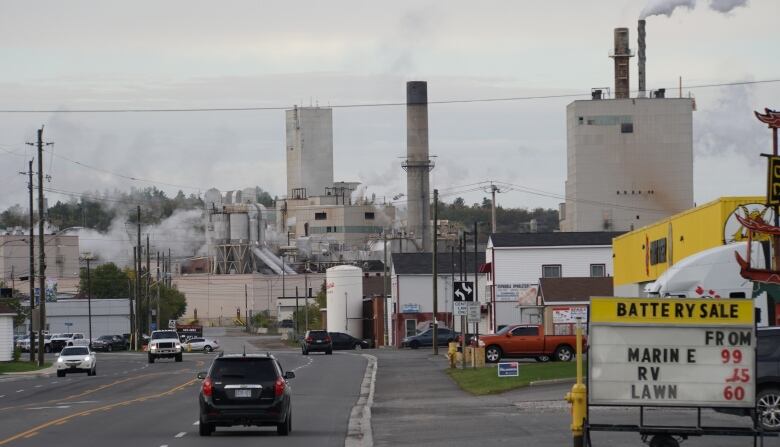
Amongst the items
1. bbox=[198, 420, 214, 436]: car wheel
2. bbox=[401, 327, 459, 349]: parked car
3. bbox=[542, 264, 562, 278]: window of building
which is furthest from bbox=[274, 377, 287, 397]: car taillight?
bbox=[401, 327, 459, 349]: parked car

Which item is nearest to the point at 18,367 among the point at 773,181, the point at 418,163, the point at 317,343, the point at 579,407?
the point at 317,343

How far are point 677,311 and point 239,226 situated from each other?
15744 cm

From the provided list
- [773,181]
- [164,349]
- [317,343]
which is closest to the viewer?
[773,181]

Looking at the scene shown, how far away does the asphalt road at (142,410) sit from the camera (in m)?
24.1

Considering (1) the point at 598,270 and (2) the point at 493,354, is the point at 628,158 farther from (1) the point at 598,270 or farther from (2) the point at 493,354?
(2) the point at 493,354

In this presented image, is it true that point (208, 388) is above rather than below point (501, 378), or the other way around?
above

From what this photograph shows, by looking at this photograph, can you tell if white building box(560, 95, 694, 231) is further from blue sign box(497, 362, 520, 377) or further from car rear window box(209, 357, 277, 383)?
car rear window box(209, 357, 277, 383)

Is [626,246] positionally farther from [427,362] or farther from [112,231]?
[112,231]

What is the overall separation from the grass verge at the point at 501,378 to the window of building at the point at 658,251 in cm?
472

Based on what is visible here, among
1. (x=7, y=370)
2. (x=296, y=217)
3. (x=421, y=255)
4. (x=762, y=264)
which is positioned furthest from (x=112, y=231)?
(x=762, y=264)

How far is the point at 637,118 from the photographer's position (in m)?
129

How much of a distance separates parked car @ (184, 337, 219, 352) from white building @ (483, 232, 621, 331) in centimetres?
2467

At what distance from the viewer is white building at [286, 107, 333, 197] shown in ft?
573

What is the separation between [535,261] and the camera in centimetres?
8481
